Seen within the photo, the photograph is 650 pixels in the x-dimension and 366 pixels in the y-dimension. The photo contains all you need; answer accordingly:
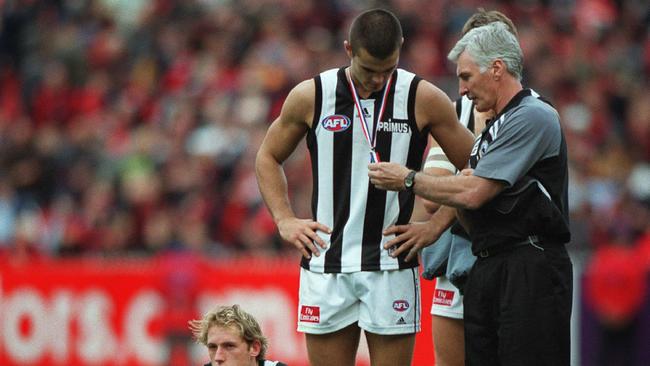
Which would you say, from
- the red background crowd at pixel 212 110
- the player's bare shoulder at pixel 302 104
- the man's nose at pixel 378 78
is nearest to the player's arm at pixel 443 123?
the man's nose at pixel 378 78

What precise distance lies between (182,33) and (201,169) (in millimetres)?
2970

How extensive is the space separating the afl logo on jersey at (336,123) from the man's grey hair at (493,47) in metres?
0.64

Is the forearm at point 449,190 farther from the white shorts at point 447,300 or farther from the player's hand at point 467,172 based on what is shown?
the white shorts at point 447,300

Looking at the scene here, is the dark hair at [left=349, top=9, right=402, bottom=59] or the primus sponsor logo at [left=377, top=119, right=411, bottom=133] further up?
the dark hair at [left=349, top=9, right=402, bottom=59]

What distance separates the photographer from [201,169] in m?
14.2

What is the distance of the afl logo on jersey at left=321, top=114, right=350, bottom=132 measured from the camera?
610 centimetres

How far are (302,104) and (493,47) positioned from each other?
3.07ft

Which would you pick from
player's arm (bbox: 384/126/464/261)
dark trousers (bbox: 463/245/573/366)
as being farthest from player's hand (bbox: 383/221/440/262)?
dark trousers (bbox: 463/245/573/366)

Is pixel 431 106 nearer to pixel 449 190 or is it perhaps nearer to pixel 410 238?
pixel 449 190

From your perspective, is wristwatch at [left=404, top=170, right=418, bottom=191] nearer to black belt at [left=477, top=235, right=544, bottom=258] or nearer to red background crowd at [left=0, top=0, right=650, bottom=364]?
black belt at [left=477, top=235, right=544, bottom=258]

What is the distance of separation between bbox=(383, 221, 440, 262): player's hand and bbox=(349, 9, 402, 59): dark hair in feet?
2.75

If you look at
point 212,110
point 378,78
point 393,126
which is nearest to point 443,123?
point 393,126

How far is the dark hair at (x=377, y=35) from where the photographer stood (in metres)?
5.85

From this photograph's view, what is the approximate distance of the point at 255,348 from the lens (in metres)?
6.64
